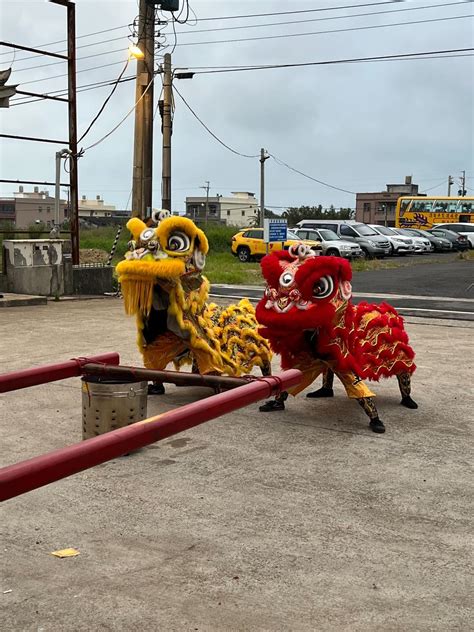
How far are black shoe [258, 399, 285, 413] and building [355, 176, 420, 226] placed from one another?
→ 72.9m

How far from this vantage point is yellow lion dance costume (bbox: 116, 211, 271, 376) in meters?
6.23

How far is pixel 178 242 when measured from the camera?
248 inches

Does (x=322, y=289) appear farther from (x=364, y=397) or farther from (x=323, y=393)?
(x=323, y=393)

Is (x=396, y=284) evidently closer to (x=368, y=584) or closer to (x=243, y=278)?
(x=243, y=278)

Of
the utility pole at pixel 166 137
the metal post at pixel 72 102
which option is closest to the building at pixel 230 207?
the utility pole at pixel 166 137

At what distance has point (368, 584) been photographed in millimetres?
3389

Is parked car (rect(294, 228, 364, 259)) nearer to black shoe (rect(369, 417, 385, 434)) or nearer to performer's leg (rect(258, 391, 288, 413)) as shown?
performer's leg (rect(258, 391, 288, 413))

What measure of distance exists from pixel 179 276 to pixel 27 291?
33.1 feet

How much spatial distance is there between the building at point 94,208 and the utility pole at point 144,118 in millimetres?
69980

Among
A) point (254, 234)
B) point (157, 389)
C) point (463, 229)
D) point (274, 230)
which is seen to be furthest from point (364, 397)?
point (463, 229)

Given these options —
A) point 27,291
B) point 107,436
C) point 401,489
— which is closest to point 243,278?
point 27,291

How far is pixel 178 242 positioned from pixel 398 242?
29.9 meters

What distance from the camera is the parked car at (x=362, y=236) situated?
3256cm

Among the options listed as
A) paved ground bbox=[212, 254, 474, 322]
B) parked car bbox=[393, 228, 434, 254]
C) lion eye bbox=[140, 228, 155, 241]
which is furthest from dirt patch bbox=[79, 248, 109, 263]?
lion eye bbox=[140, 228, 155, 241]
